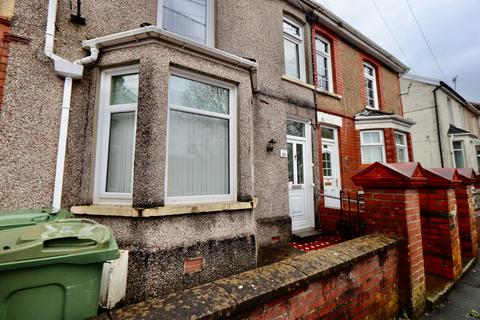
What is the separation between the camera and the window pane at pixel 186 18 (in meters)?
4.64

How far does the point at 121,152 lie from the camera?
3451 mm

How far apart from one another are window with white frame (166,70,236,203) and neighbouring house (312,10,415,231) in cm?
364

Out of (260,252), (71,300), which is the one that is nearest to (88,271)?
(71,300)

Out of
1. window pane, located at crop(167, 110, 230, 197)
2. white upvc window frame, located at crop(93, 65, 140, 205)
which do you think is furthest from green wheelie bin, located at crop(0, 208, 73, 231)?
window pane, located at crop(167, 110, 230, 197)

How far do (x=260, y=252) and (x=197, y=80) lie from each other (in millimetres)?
3364

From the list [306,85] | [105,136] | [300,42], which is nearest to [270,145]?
[306,85]

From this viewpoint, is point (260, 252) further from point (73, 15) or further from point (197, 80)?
point (73, 15)

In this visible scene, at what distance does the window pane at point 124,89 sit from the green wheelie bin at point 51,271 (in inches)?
102

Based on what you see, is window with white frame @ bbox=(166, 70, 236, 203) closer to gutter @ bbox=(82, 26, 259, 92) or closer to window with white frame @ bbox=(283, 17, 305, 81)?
gutter @ bbox=(82, 26, 259, 92)

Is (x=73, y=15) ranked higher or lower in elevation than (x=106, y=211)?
higher

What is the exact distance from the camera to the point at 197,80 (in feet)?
12.1

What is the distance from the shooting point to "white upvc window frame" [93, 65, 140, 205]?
329 cm

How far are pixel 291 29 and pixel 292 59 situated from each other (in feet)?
3.07

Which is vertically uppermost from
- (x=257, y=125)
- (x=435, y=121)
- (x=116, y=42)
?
(x=435, y=121)
